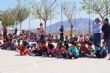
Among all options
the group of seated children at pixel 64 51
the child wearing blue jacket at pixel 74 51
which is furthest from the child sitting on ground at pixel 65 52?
the child wearing blue jacket at pixel 74 51

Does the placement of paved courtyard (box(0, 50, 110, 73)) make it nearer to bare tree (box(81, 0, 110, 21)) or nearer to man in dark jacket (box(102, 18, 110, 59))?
man in dark jacket (box(102, 18, 110, 59))

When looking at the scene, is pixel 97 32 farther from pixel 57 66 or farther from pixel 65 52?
pixel 57 66

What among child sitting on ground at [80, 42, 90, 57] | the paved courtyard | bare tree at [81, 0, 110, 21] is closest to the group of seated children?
child sitting on ground at [80, 42, 90, 57]

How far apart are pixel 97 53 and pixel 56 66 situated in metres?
3.96

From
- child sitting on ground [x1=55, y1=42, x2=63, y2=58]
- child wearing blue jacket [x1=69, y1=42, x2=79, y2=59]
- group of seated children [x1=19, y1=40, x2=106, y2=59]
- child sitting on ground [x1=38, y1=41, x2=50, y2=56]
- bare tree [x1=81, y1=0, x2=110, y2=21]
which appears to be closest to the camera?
child wearing blue jacket [x1=69, y1=42, x2=79, y2=59]

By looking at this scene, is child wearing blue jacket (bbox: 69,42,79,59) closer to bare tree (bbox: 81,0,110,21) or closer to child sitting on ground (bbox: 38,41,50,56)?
child sitting on ground (bbox: 38,41,50,56)

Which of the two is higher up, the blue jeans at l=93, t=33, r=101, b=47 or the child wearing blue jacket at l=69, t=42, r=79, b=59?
the blue jeans at l=93, t=33, r=101, b=47

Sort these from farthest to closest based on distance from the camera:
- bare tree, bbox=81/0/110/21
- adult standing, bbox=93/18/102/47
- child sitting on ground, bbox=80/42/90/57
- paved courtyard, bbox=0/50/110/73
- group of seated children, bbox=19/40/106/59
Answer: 1. bare tree, bbox=81/0/110/21
2. adult standing, bbox=93/18/102/47
3. child sitting on ground, bbox=80/42/90/57
4. group of seated children, bbox=19/40/106/59
5. paved courtyard, bbox=0/50/110/73

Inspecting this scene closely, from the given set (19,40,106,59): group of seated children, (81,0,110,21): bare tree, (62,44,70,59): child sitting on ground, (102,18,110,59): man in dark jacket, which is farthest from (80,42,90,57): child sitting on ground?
(81,0,110,21): bare tree

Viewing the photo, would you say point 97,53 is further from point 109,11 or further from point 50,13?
point 50,13

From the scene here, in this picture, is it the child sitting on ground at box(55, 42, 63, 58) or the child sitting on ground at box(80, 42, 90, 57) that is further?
the child sitting on ground at box(80, 42, 90, 57)

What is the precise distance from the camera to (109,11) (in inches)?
2140

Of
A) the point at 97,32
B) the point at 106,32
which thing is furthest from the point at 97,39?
the point at 106,32

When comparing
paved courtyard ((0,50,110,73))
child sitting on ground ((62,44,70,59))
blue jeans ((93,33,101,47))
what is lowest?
paved courtyard ((0,50,110,73))
